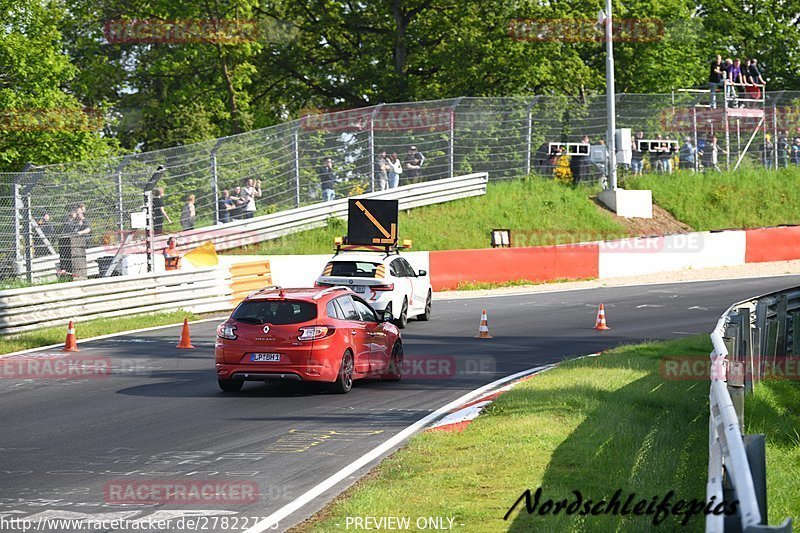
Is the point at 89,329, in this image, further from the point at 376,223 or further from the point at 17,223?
the point at 376,223

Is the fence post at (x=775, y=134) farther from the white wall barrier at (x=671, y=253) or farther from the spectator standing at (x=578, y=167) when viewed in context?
the spectator standing at (x=578, y=167)

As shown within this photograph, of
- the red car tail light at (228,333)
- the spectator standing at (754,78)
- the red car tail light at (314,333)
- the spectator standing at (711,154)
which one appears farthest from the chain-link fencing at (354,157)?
the red car tail light at (314,333)

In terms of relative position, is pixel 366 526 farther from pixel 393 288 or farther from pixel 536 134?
pixel 536 134

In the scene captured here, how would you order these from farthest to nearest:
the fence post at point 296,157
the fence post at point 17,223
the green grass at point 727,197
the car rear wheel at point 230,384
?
the green grass at point 727,197 → the fence post at point 296,157 → the fence post at point 17,223 → the car rear wheel at point 230,384

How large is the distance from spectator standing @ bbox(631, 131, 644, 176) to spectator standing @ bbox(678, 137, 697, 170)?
186 centimetres

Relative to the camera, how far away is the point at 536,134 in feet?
136

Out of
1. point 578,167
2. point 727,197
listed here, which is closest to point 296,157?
point 578,167

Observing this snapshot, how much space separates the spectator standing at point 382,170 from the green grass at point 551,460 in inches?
946

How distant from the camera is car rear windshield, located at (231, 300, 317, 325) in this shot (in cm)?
1532

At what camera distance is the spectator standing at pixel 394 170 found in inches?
1511

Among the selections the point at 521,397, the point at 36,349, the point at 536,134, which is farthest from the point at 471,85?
the point at 521,397

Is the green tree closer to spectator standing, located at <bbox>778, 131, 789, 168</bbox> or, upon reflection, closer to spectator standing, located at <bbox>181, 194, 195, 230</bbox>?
spectator standing, located at <bbox>181, 194, 195, 230</bbox>

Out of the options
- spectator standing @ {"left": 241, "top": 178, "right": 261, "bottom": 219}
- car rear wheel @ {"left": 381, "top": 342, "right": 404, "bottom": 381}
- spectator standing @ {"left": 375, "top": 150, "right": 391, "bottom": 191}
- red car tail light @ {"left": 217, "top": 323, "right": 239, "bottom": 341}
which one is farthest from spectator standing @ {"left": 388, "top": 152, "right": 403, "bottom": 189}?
red car tail light @ {"left": 217, "top": 323, "right": 239, "bottom": 341}

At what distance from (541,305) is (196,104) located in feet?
84.0
